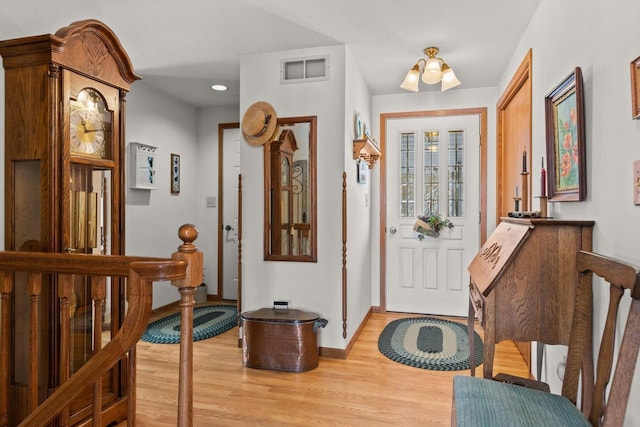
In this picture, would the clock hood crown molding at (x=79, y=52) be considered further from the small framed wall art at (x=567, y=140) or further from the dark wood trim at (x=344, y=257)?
the small framed wall art at (x=567, y=140)

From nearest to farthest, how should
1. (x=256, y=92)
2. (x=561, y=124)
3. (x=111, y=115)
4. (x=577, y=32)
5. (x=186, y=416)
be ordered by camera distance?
(x=186, y=416), (x=577, y=32), (x=561, y=124), (x=111, y=115), (x=256, y=92)

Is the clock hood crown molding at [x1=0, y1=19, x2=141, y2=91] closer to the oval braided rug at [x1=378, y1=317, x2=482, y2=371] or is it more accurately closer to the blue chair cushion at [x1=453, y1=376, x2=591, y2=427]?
the blue chair cushion at [x1=453, y1=376, x2=591, y2=427]

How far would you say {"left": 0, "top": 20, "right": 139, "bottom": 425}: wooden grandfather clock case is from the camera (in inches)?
73.8

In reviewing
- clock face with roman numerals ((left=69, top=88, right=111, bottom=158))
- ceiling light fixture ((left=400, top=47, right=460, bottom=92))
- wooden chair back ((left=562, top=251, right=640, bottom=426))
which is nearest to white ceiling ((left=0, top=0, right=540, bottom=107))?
ceiling light fixture ((left=400, top=47, right=460, bottom=92))

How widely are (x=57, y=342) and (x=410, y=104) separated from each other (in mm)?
3755

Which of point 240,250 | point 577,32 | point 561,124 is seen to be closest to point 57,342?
point 240,250

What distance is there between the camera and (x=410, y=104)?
4348 mm

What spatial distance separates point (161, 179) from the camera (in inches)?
174

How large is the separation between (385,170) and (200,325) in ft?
8.18

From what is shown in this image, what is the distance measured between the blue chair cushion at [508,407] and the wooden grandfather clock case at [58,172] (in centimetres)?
151

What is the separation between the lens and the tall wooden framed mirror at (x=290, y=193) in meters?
3.19

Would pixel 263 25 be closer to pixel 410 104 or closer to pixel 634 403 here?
pixel 410 104

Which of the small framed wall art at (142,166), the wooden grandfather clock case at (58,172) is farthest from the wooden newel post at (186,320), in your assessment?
the small framed wall art at (142,166)

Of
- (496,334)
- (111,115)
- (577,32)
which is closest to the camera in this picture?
Result: (496,334)
